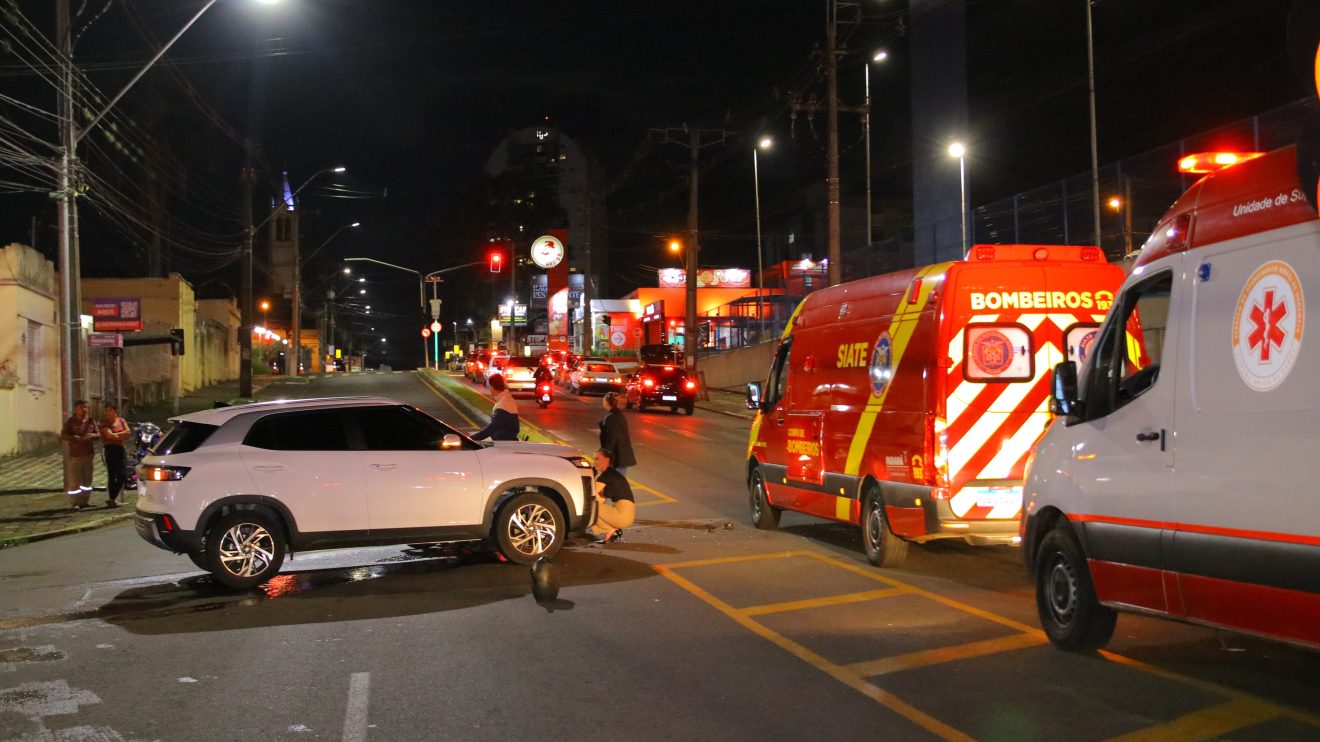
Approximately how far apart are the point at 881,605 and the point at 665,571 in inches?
95.4

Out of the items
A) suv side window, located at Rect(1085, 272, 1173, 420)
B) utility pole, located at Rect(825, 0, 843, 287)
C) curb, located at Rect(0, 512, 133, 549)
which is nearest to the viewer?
suv side window, located at Rect(1085, 272, 1173, 420)

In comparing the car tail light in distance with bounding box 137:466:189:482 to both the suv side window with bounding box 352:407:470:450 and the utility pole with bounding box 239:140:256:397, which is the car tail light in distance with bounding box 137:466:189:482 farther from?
the utility pole with bounding box 239:140:256:397

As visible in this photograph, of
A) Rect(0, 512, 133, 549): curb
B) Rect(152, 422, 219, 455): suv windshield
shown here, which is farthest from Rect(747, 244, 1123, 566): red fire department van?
Rect(0, 512, 133, 549): curb

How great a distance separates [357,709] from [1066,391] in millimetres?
4676

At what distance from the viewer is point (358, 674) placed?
271 inches

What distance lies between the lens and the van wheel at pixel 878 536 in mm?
10039

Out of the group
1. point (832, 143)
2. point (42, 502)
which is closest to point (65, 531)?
point (42, 502)

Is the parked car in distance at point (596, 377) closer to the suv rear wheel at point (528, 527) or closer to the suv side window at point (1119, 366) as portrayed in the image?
the suv rear wheel at point (528, 527)

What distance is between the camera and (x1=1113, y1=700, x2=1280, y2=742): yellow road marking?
5355mm

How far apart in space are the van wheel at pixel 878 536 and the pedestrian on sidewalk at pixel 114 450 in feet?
36.9

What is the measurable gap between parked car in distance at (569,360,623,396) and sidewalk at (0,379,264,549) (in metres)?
22.0

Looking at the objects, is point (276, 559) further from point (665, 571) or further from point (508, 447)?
point (665, 571)

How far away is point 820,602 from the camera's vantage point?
8.79 metres

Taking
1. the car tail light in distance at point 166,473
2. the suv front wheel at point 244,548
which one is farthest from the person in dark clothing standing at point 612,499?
the car tail light in distance at point 166,473
